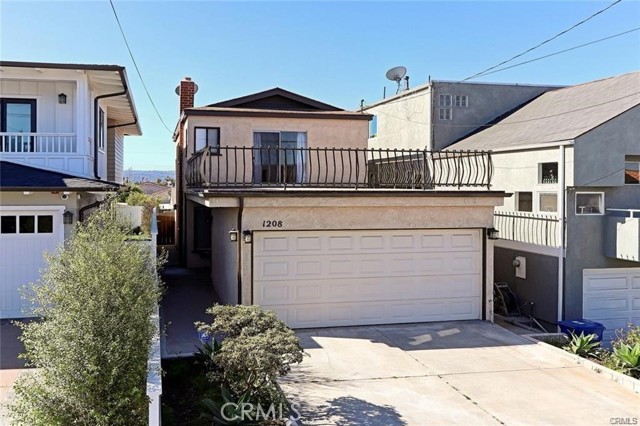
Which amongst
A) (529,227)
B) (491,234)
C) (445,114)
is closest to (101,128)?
(491,234)

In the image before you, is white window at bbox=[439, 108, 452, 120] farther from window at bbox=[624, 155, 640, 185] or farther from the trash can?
the trash can

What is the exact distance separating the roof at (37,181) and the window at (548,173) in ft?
37.2

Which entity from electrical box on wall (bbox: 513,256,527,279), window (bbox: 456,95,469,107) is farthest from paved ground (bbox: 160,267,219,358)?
window (bbox: 456,95,469,107)

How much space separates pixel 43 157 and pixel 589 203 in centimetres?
1430

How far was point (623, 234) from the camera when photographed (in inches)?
530

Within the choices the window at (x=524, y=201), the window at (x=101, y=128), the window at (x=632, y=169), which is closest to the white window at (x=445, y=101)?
the window at (x=524, y=201)

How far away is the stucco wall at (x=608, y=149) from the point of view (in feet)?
44.3

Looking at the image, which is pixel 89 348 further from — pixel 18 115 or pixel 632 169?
pixel 632 169

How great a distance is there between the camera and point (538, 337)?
11.0 metres

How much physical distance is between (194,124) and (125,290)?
10.0 meters

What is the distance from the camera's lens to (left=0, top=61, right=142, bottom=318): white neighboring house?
37.5ft

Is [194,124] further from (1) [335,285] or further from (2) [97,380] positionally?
(2) [97,380]

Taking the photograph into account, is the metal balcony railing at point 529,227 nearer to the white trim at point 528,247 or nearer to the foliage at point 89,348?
the white trim at point 528,247

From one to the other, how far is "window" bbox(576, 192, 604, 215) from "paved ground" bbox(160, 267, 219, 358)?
10.0 meters
